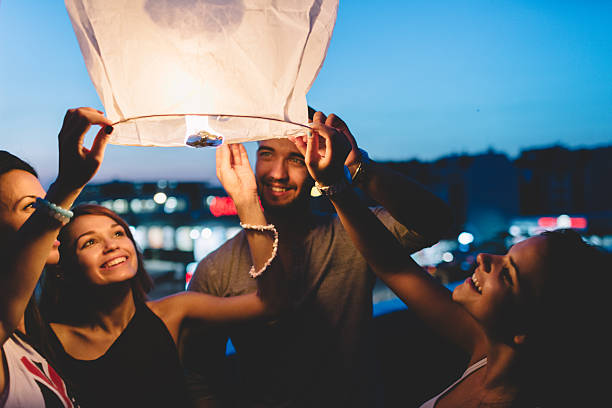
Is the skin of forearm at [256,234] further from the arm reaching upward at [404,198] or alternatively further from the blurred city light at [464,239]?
the blurred city light at [464,239]

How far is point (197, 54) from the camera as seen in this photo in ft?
2.56

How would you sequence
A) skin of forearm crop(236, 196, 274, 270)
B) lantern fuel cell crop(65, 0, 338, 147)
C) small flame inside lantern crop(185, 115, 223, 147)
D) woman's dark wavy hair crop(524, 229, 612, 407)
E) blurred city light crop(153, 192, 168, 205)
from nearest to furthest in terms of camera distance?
lantern fuel cell crop(65, 0, 338, 147) < small flame inside lantern crop(185, 115, 223, 147) < woman's dark wavy hair crop(524, 229, 612, 407) < skin of forearm crop(236, 196, 274, 270) < blurred city light crop(153, 192, 168, 205)

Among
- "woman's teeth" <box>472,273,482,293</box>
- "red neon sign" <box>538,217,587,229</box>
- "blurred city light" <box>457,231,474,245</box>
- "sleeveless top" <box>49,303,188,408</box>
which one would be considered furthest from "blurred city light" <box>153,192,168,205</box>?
"woman's teeth" <box>472,273,482,293</box>

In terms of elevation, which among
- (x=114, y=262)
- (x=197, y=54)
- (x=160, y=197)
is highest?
(x=197, y=54)

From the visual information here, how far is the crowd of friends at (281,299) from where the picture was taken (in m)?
1.12

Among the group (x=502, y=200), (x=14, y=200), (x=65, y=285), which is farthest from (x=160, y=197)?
(x=14, y=200)

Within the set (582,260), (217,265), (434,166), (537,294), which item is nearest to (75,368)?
(217,265)

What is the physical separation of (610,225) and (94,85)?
33.5 m

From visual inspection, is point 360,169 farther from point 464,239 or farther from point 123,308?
point 464,239

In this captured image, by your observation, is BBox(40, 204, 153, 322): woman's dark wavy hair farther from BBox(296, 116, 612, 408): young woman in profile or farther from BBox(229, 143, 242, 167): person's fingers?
BBox(296, 116, 612, 408): young woman in profile

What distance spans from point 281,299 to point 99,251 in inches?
31.8

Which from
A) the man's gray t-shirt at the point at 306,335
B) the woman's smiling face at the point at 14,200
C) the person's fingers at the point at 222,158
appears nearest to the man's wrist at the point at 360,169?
the man's gray t-shirt at the point at 306,335

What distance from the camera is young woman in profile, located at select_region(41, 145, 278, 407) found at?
153 cm

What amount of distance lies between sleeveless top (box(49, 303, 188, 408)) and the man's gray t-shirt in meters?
0.18
